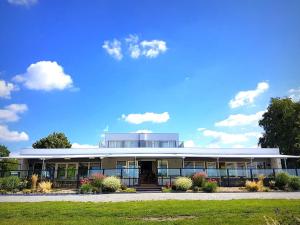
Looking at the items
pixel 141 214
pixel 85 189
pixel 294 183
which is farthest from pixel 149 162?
pixel 141 214

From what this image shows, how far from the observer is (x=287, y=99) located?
4853cm

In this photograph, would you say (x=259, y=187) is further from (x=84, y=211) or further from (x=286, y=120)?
(x=286, y=120)

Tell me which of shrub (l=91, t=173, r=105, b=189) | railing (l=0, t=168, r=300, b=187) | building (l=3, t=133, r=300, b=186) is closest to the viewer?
shrub (l=91, t=173, r=105, b=189)

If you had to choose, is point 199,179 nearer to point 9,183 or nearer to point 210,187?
point 210,187

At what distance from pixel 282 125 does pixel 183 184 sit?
1330 inches

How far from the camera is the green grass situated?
915cm

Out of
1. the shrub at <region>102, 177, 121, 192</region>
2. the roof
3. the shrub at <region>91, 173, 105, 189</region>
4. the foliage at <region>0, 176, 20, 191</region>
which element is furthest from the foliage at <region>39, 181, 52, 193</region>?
the roof

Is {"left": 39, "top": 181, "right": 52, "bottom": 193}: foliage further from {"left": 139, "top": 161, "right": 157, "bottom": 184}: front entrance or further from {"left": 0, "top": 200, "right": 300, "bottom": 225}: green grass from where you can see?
{"left": 0, "top": 200, "right": 300, "bottom": 225}: green grass

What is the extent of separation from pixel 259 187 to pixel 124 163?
12105 millimetres

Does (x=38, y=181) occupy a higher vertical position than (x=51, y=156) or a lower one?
lower

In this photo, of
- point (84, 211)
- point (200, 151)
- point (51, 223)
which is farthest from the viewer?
point (200, 151)

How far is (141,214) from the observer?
33.9 ft

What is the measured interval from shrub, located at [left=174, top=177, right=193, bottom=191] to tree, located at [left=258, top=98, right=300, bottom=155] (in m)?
28.7

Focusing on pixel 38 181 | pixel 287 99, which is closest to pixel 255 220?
pixel 38 181
